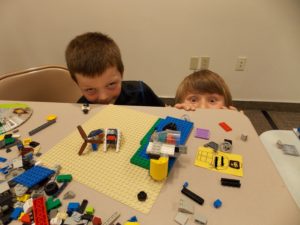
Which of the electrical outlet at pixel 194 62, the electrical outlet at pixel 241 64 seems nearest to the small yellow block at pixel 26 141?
the electrical outlet at pixel 194 62

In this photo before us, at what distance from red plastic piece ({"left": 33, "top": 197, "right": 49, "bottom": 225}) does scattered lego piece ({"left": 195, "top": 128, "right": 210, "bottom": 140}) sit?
0.43 meters

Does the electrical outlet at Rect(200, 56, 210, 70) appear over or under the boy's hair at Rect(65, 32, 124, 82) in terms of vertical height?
under

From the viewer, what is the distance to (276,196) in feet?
1.55

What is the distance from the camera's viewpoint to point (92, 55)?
881 millimetres

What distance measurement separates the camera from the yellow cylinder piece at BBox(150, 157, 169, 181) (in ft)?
1.62

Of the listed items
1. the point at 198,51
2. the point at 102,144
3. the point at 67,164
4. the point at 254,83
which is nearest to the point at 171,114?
the point at 102,144

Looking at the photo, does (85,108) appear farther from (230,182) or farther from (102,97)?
(230,182)

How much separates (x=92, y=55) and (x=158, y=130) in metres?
0.45

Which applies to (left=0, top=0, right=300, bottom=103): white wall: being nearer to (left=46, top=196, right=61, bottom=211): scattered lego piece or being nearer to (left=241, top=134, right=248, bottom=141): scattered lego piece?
(left=241, top=134, right=248, bottom=141): scattered lego piece

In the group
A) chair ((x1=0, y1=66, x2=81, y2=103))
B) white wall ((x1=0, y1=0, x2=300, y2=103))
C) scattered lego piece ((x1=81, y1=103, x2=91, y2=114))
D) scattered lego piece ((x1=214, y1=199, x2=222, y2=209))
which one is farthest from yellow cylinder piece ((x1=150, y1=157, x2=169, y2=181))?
white wall ((x1=0, y1=0, x2=300, y2=103))

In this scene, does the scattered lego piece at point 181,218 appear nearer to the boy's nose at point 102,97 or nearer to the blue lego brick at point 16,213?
the blue lego brick at point 16,213

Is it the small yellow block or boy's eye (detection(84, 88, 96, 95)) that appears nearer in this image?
the small yellow block

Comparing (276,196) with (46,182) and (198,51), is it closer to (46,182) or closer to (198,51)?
(46,182)

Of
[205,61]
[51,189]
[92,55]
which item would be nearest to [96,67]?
[92,55]
